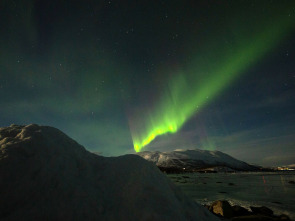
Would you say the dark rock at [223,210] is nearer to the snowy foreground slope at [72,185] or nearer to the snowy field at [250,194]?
the snowy field at [250,194]

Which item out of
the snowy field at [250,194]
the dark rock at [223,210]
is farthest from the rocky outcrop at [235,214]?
the snowy field at [250,194]

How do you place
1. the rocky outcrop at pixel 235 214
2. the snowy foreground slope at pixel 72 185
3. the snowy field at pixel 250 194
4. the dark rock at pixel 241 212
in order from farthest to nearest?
the snowy field at pixel 250 194, the dark rock at pixel 241 212, the rocky outcrop at pixel 235 214, the snowy foreground slope at pixel 72 185

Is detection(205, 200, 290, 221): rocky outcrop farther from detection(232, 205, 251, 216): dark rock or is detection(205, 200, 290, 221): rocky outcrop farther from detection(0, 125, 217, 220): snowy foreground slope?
detection(0, 125, 217, 220): snowy foreground slope

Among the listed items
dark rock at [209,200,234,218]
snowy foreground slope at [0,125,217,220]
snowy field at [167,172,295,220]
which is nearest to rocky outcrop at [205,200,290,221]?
dark rock at [209,200,234,218]

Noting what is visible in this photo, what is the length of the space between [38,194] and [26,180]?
71cm

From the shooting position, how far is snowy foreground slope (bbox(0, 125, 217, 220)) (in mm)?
6027

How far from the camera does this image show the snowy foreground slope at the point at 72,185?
19.8 ft

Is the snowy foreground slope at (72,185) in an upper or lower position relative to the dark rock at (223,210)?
upper

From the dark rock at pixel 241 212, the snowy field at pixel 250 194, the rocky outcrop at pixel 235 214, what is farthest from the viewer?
the snowy field at pixel 250 194

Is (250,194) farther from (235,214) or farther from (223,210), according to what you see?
(223,210)

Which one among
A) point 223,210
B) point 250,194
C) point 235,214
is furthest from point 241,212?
point 250,194

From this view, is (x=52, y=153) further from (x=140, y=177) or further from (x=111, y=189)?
(x=140, y=177)

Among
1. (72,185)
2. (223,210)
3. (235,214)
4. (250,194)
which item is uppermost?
(72,185)

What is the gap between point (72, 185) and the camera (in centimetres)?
696
